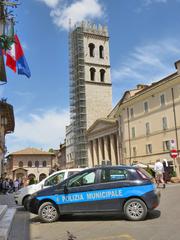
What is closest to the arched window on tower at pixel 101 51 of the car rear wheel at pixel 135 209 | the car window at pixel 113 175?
the car window at pixel 113 175

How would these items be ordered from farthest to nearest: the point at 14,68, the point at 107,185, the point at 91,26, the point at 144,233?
1. the point at 91,26
2. the point at 14,68
3. the point at 107,185
4. the point at 144,233

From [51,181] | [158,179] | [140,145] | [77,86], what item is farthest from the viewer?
[77,86]

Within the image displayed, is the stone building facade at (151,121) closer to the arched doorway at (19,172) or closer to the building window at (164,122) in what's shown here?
the building window at (164,122)

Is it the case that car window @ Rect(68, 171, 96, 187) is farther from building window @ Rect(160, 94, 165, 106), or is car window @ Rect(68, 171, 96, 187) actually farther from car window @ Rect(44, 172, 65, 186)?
building window @ Rect(160, 94, 165, 106)

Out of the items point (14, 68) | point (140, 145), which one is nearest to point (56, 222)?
point (14, 68)

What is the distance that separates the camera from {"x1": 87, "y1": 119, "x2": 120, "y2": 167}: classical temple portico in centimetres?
7138

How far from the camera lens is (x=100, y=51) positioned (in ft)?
305

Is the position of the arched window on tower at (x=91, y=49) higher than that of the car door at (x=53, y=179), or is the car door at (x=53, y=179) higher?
the arched window on tower at (x=91, y=49)

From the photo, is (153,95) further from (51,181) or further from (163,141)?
(51,181)

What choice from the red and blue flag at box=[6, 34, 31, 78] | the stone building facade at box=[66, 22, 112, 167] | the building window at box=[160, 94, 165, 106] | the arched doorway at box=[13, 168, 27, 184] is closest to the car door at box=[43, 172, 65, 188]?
the red and blue flag at box=[6, 34, 31, 78]

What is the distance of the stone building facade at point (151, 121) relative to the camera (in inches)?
1847

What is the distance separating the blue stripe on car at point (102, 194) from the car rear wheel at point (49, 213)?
25 centimetres

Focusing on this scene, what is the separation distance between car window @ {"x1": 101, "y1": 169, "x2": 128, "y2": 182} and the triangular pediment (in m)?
59.2

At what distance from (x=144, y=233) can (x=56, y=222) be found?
348cm
